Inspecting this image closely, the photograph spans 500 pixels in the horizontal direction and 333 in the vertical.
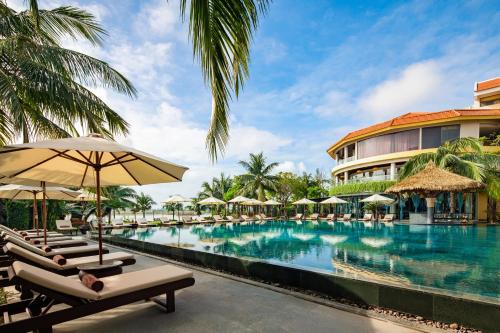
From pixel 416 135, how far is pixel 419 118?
1.61m

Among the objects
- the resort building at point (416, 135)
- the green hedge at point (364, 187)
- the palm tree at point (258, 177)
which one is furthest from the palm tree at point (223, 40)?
the palm tree at point (258, 177)

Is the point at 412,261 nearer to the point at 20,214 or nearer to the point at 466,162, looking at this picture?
the point at 466,162

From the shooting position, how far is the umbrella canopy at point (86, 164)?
10.2ft

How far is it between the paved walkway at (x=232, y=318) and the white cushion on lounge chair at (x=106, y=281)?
1.58 ft

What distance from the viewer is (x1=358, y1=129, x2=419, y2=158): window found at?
25.6 m

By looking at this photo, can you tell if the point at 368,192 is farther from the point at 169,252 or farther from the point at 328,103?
the point at 169,252

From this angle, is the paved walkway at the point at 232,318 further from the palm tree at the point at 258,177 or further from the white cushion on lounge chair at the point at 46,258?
the palm tree at the point at 258,177

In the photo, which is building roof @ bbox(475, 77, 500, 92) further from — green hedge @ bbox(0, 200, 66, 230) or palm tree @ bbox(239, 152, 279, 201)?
green hedge @ bbox(0, 200, 66, 230)

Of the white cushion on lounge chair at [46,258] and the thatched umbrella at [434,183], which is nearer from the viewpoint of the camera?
the white cushion on lounge chair at [46,258]

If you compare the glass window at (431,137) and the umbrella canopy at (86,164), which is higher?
the glass window at (431,137)

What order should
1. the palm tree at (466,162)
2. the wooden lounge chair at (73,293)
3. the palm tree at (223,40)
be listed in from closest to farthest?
the palm tree at (223,40) < the wooden lounge chair at (73,293) < the palm tree at (466,162)

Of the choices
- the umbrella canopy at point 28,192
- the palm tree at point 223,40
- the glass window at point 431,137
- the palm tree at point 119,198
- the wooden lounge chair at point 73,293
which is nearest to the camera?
the palm tree at point 223,40

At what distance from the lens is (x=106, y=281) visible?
10.9ft

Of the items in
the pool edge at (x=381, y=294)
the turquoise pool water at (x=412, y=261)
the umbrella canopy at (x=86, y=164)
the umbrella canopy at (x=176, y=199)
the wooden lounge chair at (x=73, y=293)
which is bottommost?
the turquoise pool water at (x=412, y=261)
